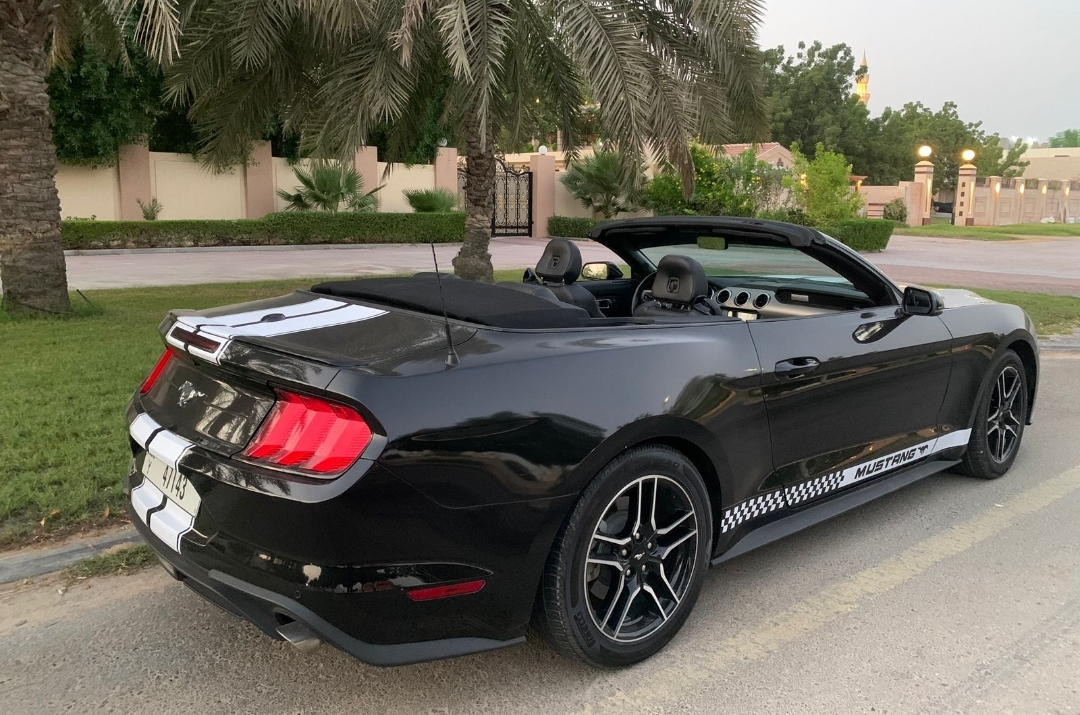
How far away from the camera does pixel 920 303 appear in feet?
13.1

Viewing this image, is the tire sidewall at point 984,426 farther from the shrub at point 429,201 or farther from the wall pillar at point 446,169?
the wall pillar at point 446,169

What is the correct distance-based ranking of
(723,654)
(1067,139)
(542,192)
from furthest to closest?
(1067,139) < (542,192) < (723,654)

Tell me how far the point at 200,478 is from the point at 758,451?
195 cm

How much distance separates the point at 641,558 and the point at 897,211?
50278 millimetres

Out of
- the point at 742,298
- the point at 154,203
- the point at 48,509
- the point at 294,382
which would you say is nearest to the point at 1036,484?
the point at 742,298

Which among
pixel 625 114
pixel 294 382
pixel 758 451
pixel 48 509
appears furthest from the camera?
pixel 625 114

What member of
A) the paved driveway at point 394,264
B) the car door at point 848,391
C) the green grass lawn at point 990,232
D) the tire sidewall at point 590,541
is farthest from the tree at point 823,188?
the tire sidewall at point 590,541

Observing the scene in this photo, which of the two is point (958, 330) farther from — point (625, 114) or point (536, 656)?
point (625, 114)

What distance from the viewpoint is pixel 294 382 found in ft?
7.80

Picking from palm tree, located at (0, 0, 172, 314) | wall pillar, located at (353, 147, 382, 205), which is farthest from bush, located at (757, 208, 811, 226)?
palm tree, located at (0, 0, 172, 314)

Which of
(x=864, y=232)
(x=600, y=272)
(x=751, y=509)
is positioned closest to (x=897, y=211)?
(x=864, y=232)

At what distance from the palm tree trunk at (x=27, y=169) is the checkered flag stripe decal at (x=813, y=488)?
827 cm

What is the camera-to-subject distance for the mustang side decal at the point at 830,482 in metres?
3.25

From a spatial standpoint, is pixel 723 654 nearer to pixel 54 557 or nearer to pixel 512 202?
pixel 54 557
